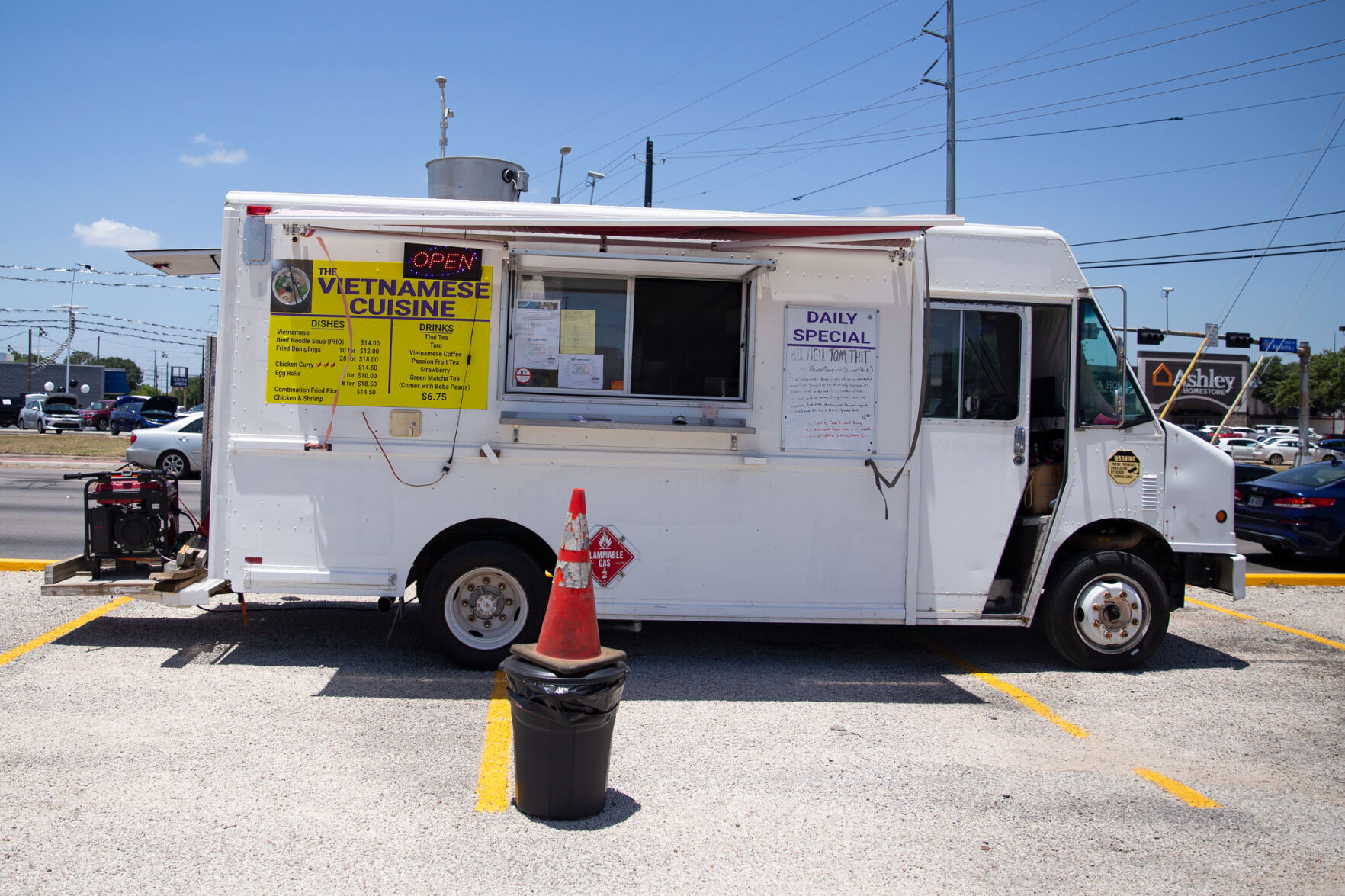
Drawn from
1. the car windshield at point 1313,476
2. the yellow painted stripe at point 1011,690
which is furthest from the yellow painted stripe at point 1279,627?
the car windshield at point 1313,476

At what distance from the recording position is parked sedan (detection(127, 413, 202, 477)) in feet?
58.2

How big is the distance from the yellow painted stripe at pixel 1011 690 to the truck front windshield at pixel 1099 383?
→ 1819mm

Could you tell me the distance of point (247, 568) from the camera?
566cm

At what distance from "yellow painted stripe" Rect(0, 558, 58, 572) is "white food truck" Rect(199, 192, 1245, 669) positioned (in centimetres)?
388

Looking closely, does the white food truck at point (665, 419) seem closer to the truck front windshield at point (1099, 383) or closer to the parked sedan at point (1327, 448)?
the truck front windshield at point (1099, 383)

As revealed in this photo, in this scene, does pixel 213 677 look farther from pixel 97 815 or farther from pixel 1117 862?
pixel 1117 862

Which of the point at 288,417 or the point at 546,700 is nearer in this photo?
the point at 546,700

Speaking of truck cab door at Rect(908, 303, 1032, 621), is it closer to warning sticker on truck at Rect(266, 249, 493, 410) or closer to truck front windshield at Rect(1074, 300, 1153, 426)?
truck front windshield at Rect(1074, 300, 1153, 426)

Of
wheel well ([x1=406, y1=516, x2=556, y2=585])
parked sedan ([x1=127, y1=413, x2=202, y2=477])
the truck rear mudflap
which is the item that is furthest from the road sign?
parked sedan ([x1=127, y1=413, x2=202, y2=477])

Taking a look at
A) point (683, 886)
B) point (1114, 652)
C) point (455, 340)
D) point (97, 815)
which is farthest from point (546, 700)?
point (1114, 652)

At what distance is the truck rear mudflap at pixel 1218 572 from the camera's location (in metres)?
6.17

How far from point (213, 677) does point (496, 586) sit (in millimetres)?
1797

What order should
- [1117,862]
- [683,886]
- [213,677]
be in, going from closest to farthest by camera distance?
[683,886], [1117,862], [213,677]

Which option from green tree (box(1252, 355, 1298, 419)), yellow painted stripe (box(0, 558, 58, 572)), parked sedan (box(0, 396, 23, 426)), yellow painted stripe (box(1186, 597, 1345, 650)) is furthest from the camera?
green tree (box(1252, 355, 1298, 419))
